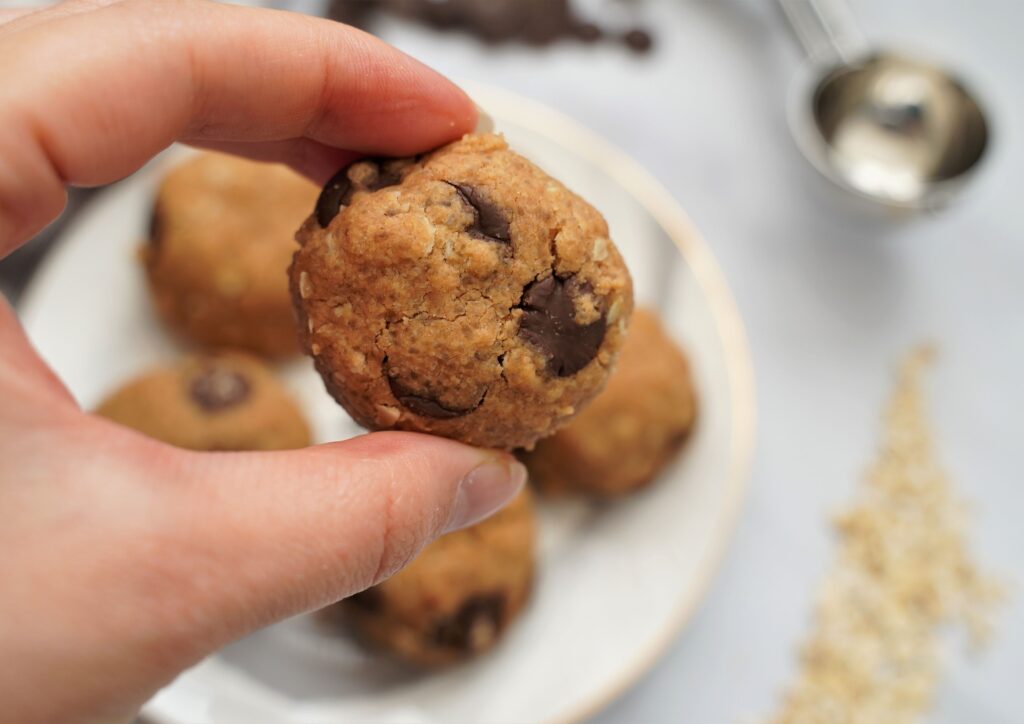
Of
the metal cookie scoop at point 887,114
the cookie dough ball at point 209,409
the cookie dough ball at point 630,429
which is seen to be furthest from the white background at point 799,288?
the cookie dough ball at point 209,409

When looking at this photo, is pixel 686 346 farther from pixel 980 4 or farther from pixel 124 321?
pixel 980 4

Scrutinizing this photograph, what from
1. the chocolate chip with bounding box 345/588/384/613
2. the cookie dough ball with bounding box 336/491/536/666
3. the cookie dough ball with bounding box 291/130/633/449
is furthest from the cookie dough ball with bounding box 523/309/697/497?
the cookie dough ball with bounding box 291/130/633/449

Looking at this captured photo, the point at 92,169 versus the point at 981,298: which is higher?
the point at 92,169

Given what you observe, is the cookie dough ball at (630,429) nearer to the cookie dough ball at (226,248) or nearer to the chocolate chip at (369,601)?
the chocolate chip at (369,601)

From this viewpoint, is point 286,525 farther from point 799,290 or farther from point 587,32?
point 587,32

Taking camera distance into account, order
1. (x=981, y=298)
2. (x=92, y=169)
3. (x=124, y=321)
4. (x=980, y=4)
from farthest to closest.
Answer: (x=980, y=4) → (x=981, y=298) → (x=124, y=321) → (x=92, y=169)

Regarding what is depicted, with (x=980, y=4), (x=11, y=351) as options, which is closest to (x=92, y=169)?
(x=11, y=351)
